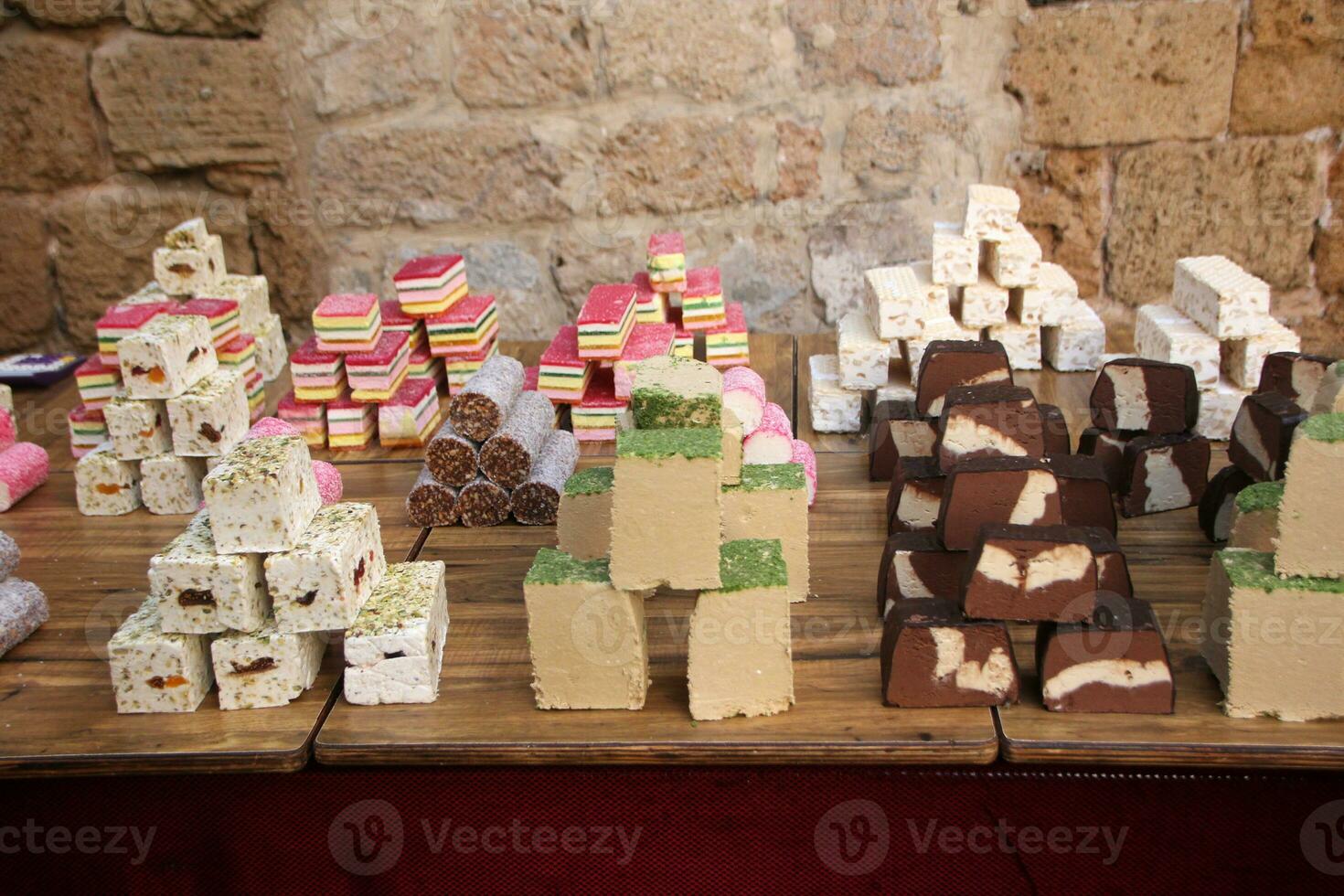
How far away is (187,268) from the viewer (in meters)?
3.48

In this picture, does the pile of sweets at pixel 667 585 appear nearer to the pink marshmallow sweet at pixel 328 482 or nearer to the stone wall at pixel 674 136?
the pink marshmallow sweet at pixel 328 482

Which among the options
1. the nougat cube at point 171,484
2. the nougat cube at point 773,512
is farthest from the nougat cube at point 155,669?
the nougat cube at point 773,512

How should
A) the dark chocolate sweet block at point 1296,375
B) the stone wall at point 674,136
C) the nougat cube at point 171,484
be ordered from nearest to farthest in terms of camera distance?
the dark chocolate sweet block at point 1296,375, the nougat cube at point 171,484, the stone wall at point 674,136

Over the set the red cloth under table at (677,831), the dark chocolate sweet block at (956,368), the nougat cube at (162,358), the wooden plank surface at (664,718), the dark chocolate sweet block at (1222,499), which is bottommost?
A: the red cloth under table at (677,831)

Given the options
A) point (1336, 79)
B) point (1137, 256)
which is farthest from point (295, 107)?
point (1336, 79)

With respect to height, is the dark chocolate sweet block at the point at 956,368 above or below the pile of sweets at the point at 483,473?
above

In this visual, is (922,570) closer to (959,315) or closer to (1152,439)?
(1152,439)

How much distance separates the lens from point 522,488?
2.78 metres

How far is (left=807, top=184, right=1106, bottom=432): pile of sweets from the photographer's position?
125 inches

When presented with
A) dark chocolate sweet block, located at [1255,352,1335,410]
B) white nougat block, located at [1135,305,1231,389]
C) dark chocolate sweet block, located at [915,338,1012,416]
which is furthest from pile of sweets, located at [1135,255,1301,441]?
dark chocolate sweet block, located at [915,338,1012,416]

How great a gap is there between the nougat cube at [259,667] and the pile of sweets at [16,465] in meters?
1.14

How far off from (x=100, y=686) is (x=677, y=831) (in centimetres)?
111

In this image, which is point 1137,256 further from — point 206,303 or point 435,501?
point 206,303

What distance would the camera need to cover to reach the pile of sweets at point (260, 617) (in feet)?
7.01
